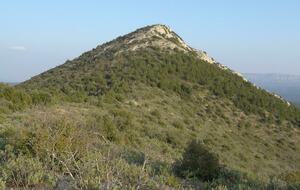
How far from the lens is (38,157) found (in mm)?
9805

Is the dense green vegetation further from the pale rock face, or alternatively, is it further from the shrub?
the shrub

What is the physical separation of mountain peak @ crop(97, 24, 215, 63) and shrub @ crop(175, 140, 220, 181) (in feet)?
137

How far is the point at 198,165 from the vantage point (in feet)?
37.2

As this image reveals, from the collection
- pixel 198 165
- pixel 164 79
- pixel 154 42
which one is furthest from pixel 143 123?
pixel 154 42

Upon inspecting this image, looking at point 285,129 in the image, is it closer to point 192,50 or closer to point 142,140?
point 192,50

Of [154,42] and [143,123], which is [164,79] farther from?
[143,123]

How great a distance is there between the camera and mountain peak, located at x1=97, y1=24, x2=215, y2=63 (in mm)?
55184

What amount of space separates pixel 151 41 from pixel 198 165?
4594cm

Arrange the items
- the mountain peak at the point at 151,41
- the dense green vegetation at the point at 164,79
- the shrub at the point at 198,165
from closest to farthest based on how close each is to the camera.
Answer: the shrub at the point at 198,165, the dense green vegetation at the point at 164,79, the mountain peak at the point at 151,41

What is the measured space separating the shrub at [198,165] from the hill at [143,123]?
0.20 feet

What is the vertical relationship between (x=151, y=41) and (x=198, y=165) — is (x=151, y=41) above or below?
above

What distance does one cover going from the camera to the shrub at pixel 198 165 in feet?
36.5

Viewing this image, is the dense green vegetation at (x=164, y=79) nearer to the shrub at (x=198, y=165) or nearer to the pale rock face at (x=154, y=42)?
the pale rock face at (x=154, y=42)

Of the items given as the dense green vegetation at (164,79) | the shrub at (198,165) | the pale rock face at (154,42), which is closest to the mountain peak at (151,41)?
the pale rock face at (154,42)
